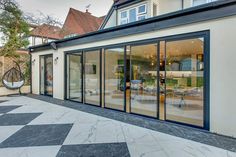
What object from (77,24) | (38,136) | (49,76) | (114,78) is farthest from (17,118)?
(77,24)

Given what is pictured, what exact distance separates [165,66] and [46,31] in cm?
1748

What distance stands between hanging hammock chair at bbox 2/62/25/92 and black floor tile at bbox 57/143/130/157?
9.67 meters

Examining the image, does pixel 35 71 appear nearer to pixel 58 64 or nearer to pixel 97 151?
pixel 58 64

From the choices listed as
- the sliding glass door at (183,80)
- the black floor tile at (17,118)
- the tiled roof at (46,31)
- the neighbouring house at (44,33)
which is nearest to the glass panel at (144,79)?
the sliding glass door at (183,80)

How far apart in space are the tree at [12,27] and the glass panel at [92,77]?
23.9 ft

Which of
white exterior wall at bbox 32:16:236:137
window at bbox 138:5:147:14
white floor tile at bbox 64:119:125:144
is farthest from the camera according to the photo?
window at bbox 138:5:147:14

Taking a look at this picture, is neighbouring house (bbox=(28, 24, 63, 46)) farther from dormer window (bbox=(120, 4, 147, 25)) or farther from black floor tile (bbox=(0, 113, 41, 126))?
black floor tile (bbox=(0, 113, 41, 126))

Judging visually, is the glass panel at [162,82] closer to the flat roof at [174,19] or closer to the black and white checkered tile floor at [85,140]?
the flat roof at [174,19]

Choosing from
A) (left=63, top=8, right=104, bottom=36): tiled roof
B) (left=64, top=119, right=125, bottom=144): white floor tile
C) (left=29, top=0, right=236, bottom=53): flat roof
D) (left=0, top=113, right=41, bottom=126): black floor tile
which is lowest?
(left=64, top=119, right=125, bottom=144): white floor tile

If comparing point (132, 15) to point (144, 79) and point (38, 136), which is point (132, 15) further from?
point (38, 136)

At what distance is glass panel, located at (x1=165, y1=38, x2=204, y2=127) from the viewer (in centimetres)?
511

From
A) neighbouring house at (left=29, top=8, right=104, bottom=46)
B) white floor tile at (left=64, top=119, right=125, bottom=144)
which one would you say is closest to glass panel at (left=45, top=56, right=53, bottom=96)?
white floor tile at (left=64, top=119, right=125, bottom=144)

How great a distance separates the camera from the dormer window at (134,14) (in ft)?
33.5

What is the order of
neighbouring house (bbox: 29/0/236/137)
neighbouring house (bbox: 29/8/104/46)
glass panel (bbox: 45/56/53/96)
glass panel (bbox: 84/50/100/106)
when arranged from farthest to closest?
neighbouring house (bbox: 29/8/104/46) → glass panel (bbox: 45/56/53/96) → glass panel (bbox: 84/50/100/106) → neighbouring house (bbox: 29/0/236/137)
